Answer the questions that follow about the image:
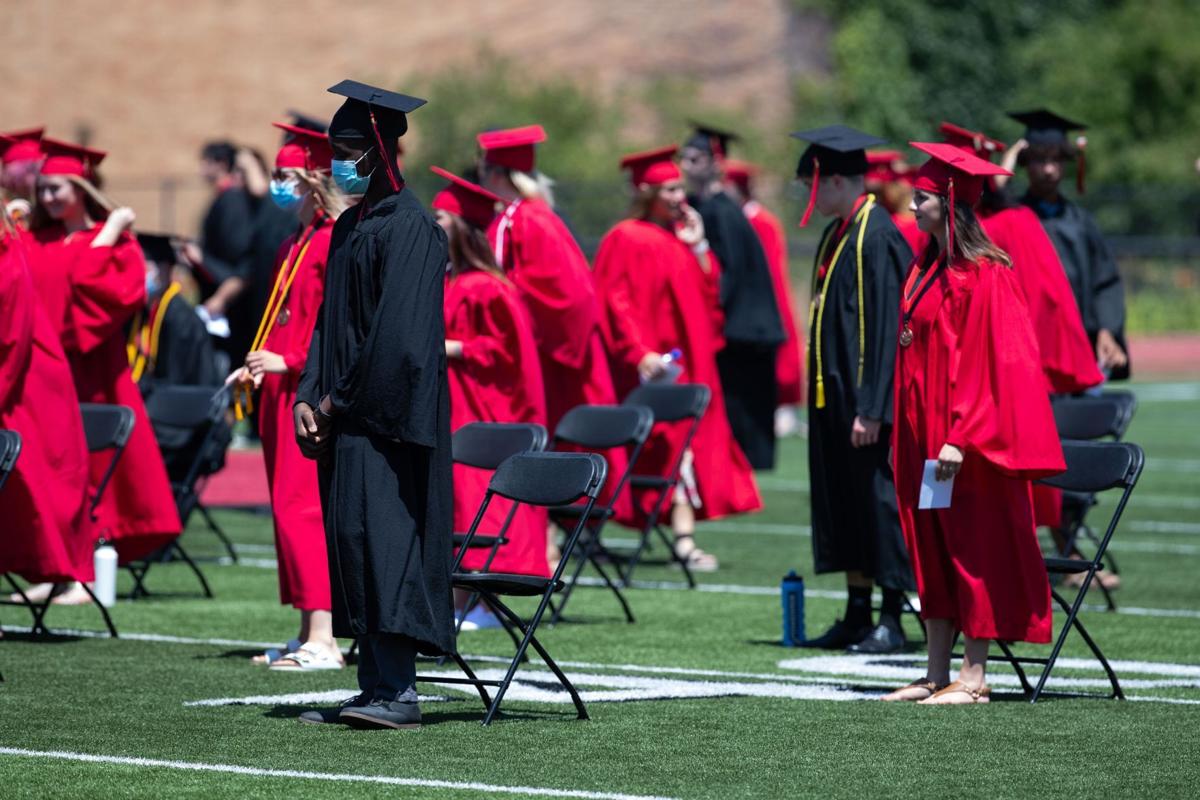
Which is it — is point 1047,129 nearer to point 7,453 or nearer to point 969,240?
point 969,240

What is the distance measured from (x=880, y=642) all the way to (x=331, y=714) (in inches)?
114

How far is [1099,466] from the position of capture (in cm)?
856

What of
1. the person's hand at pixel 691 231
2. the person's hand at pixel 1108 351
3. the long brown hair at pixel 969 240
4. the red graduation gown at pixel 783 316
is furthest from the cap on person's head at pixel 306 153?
the red graduation gown at pixel 783 316

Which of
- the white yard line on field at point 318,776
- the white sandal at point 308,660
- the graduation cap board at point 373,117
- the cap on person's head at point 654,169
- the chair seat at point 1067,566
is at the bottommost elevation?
the white sandal at point 308,660

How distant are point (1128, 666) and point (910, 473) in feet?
5.18

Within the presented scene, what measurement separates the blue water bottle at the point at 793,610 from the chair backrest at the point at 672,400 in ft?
7.01

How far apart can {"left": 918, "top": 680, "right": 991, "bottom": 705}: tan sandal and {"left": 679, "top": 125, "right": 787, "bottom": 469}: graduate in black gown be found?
5.58m

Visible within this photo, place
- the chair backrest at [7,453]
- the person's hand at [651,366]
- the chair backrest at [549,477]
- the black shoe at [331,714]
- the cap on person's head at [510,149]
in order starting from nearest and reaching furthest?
the black shoe at [331,714] < the chair backrest at [549,477] < the chair backrest at [7,453] < the cap on person's head at [510,149] < the person's hand at [651,366]

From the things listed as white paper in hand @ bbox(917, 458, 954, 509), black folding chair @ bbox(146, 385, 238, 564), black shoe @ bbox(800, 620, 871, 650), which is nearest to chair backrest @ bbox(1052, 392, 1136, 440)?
black shoe @ bbox(800, 620, 871, 650)

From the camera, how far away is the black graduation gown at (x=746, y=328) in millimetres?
13797

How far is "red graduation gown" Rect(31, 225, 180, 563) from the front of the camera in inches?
416

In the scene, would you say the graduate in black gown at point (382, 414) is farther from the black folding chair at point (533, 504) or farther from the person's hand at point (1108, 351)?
the person's hand at point (1108, 351)

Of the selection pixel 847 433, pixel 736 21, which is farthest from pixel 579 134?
pixel 847 433

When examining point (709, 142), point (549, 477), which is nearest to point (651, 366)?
point (709, 142)
